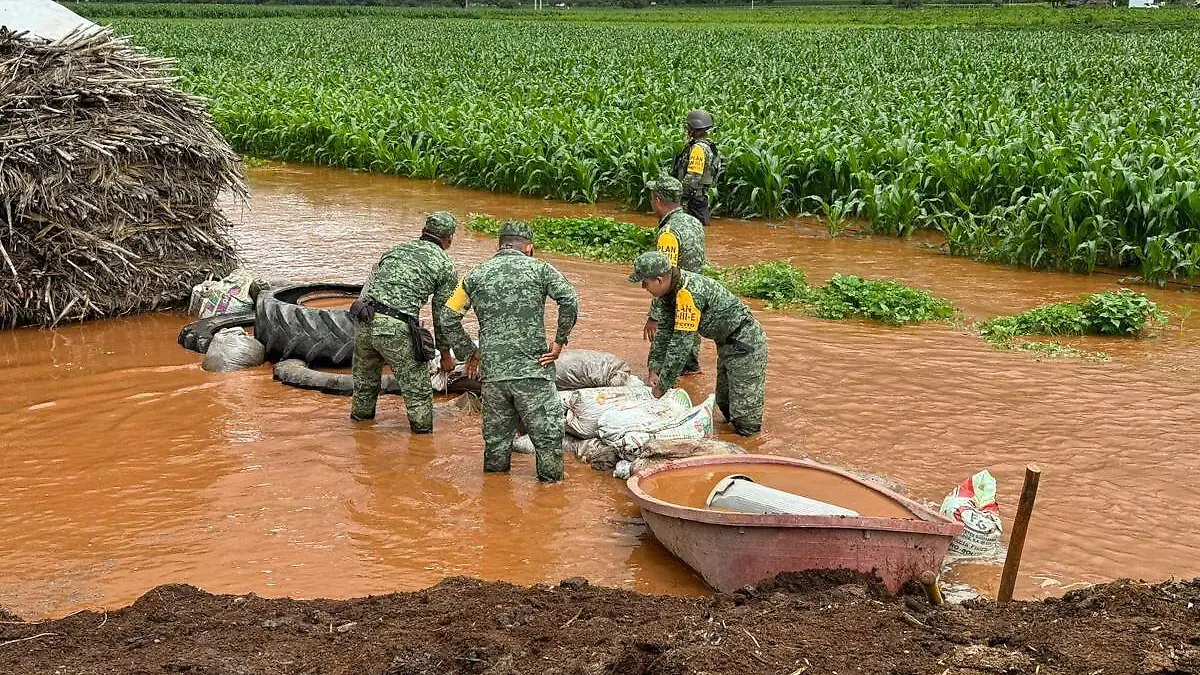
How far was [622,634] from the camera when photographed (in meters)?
4.86

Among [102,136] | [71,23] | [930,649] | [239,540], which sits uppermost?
[71,23]

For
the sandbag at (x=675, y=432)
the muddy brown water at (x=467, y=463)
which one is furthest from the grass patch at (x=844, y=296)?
the sandbag at (x=675, y=432)

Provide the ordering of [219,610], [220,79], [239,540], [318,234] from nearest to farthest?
1. [219,610]
2. [239,540]
3. [318,234]
4. [220,79]

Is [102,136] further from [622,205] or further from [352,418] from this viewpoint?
[622,205]

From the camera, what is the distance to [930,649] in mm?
4613

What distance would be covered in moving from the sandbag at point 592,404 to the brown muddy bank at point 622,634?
241 cm

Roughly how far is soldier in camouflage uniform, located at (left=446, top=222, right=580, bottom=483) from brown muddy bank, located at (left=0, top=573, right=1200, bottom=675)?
6.31ft

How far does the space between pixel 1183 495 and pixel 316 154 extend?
17940 mm

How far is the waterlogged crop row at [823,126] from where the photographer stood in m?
13.2

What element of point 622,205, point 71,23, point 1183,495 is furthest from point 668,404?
point 622,205

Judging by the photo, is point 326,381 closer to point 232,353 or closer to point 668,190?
point 232,353

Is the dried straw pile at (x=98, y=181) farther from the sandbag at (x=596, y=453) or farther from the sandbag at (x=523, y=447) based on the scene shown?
the sandbag at (x=596, y=453)

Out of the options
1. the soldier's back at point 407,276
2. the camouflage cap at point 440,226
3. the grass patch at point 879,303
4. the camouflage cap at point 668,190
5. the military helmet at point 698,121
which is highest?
the military helmet at point 698,121

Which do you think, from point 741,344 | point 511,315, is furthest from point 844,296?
point 511,315
